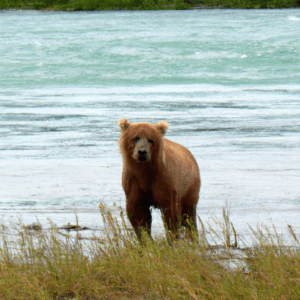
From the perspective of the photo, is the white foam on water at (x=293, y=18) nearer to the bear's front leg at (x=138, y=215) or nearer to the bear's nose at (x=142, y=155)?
the bear's front leg at (x=138, y=215)

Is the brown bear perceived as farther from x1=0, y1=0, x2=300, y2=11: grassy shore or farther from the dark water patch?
x1=0, y1=0, x2=300, y2=11: grassy shore

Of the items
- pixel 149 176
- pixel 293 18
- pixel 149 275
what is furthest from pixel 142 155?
pixel 293 18

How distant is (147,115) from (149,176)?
10.2 meters

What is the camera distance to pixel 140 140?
4578mm

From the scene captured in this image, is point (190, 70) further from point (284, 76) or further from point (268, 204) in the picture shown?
point (268, 204)

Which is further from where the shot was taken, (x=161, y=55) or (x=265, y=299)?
(x=161, y=55)

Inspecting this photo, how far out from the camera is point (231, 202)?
289 inches

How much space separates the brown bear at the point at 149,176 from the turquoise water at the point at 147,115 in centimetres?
28

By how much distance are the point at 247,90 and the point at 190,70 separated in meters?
8.63

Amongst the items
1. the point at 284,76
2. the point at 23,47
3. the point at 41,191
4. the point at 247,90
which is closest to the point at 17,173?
the point at 41,191

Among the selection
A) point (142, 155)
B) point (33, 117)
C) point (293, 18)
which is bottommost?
point (33, 117)

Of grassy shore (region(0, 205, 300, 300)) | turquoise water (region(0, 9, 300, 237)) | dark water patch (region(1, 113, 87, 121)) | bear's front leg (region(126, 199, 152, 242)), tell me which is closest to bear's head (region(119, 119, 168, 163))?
bear's front leg (region(126, 199, 152, 242))

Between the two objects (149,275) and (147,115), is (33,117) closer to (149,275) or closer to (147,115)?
(147,115)

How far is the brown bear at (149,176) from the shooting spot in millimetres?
4629
